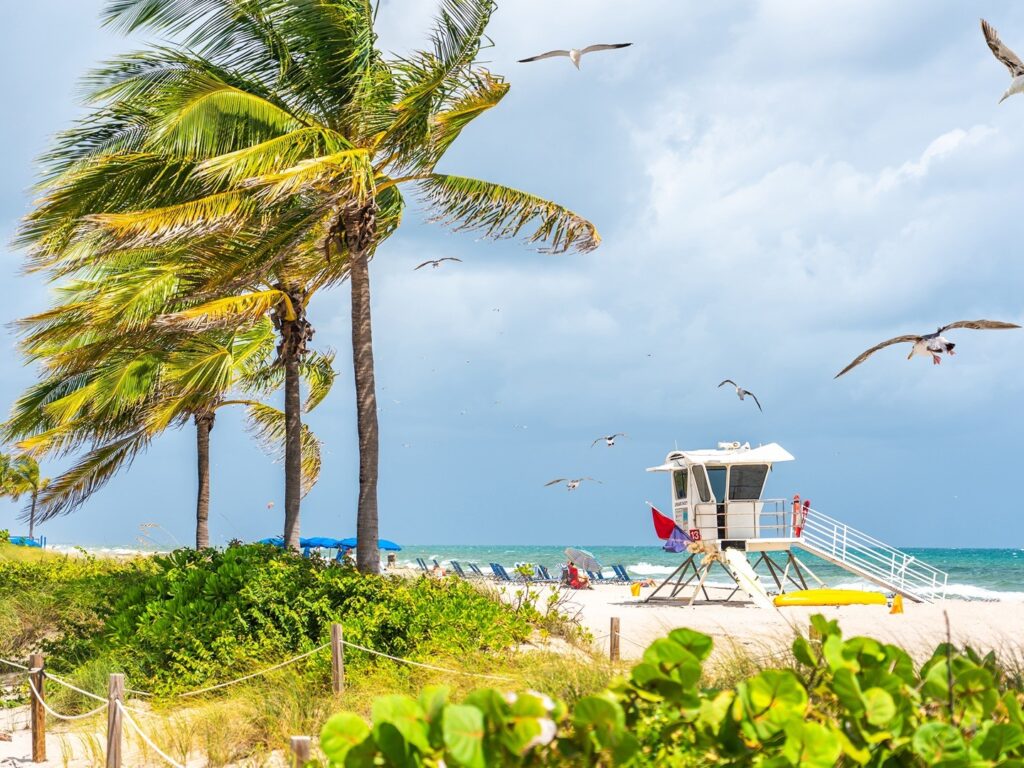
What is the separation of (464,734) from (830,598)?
2084 cm

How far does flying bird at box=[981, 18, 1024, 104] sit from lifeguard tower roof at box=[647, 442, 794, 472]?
12726 mm

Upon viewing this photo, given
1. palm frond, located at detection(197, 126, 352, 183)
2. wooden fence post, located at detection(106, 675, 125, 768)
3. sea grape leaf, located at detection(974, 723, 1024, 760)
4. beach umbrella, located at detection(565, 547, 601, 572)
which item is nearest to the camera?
sea grape leaf, located at detection(974, 723, 1024, 760)

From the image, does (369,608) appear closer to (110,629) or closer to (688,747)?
(110,629)

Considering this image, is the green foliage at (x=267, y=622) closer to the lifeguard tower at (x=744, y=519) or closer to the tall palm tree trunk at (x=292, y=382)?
the tall palm tree trunk at (x=292, y=382)

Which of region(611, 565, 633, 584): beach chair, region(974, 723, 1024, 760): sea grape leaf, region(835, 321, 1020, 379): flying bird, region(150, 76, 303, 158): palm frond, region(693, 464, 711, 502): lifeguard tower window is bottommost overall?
region(611, 565, 633, 584): beach chair

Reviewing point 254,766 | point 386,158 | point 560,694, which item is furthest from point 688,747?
point 386,158

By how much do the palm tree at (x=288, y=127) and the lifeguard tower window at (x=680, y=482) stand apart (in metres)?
12.0

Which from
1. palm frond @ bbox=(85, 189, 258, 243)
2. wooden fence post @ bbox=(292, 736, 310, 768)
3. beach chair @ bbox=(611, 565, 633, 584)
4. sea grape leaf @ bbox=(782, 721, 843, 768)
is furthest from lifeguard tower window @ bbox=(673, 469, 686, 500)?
sea grape leaf @ bbox=(782, 721, 843, 768)

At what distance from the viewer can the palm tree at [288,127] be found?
12.4 metres

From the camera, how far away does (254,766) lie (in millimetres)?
7180

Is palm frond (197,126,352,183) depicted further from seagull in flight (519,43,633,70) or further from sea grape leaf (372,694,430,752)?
sea grape leaf (372,694,430,752)

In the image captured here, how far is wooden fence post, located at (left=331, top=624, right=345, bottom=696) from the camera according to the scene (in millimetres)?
8922

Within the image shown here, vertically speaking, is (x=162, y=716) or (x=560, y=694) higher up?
(x=560, y=694)

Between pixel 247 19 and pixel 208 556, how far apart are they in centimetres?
752
